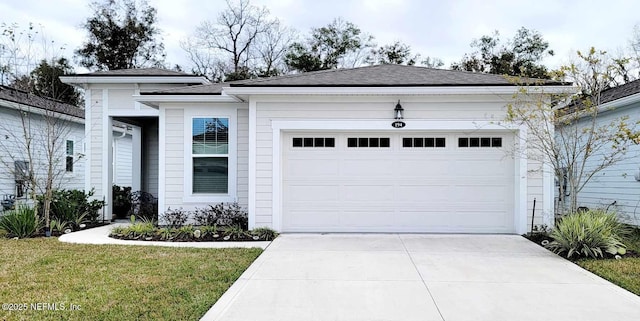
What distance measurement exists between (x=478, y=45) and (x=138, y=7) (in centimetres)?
2066

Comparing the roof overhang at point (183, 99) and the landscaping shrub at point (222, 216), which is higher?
the roof overhang at point (183, 99)

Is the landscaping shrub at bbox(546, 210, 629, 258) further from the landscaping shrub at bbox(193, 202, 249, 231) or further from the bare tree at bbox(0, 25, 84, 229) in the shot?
the bare tree at bbox(0, 25, 84, 229)

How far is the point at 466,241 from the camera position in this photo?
25.5ft

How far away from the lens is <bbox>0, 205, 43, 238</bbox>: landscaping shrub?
27.7 ft

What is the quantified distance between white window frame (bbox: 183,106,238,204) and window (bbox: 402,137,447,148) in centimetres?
362

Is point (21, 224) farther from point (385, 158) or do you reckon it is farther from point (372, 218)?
point (385, 158)

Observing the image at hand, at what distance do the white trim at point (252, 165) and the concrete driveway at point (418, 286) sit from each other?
135 cm

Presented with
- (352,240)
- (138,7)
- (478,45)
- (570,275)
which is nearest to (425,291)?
(570,275)

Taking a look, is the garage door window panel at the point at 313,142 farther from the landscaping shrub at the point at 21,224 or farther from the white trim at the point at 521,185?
the landscaping shrub at the point at 21,224

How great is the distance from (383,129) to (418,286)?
161 inches

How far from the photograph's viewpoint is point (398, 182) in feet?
28.5

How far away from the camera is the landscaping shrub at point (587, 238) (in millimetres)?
6480

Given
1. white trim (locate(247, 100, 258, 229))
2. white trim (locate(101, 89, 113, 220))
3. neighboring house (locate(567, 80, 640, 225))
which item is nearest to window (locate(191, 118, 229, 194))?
white trim (locate(247, 100, 258, 229))

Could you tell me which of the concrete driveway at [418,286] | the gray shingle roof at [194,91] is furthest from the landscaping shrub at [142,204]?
the concrete driveway at [418,286]
